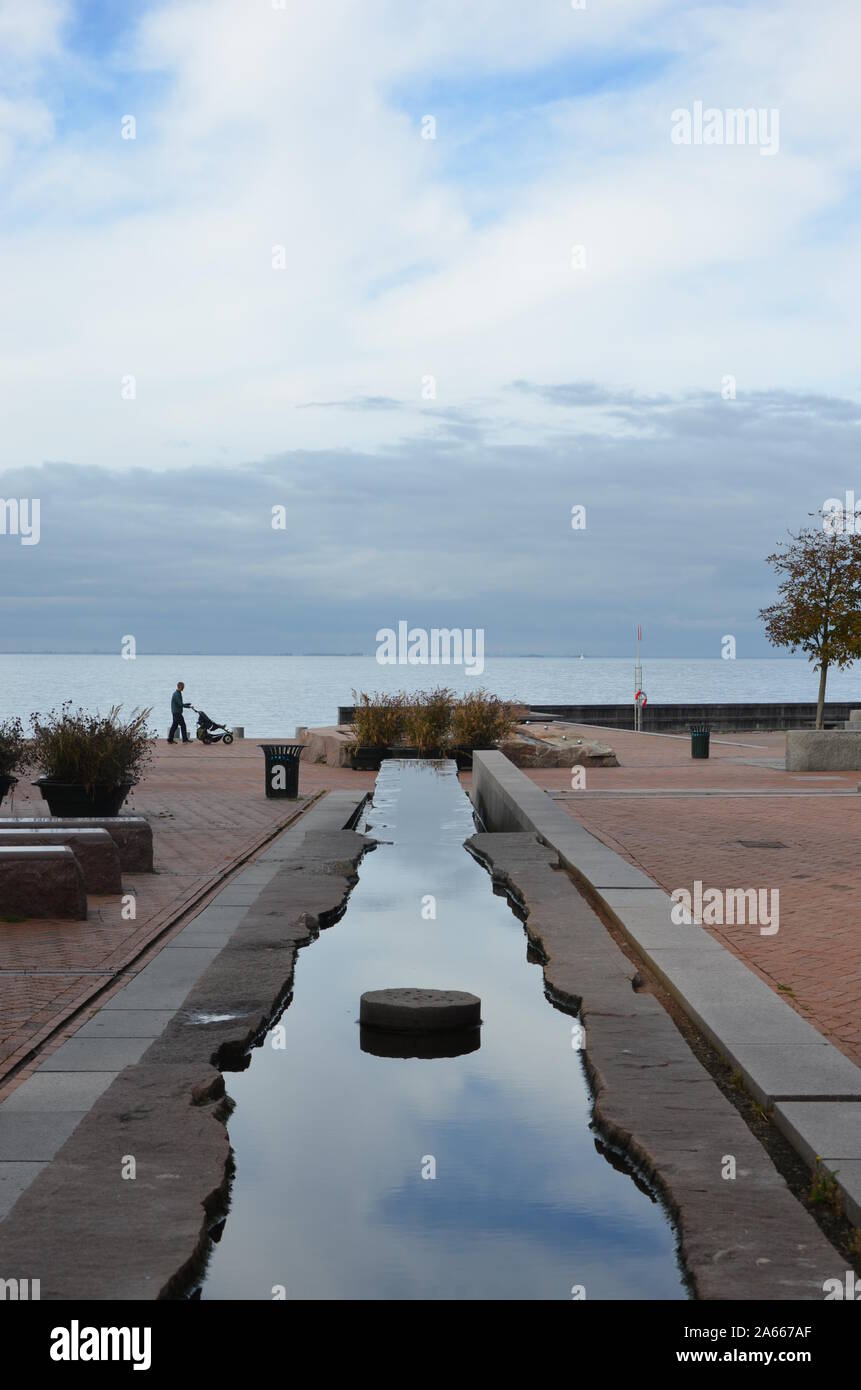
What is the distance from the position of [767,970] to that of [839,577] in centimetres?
2036

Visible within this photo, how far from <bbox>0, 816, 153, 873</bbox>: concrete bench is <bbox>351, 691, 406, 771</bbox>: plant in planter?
46.3ft

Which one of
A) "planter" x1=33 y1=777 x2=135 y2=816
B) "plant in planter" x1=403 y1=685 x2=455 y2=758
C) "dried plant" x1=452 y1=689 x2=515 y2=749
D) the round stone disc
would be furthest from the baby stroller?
the round stone disc

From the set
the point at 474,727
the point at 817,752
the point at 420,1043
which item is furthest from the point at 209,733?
the point at 420,1043

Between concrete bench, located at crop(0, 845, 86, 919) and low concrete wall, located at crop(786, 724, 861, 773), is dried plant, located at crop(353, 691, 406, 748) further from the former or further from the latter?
concrete bench, located at crop(0, 845, 86, 919)

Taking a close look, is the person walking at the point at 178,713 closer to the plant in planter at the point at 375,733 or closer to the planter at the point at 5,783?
the plant in planter at the point at 375,733

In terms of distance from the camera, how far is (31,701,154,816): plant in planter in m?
12.9

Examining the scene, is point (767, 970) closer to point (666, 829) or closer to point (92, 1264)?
point (92, 1264)

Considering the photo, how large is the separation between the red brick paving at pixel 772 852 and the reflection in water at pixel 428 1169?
144 centimetres

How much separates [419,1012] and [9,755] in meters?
8.37

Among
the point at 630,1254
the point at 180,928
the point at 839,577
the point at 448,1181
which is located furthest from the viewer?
the point at 839,577

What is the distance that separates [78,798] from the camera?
13.0 metres

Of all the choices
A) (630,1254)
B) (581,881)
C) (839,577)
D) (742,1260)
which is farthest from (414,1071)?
(839,577)

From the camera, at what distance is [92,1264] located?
A: 349 cm

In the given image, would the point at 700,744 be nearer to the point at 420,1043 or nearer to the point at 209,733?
the point at 209,733
